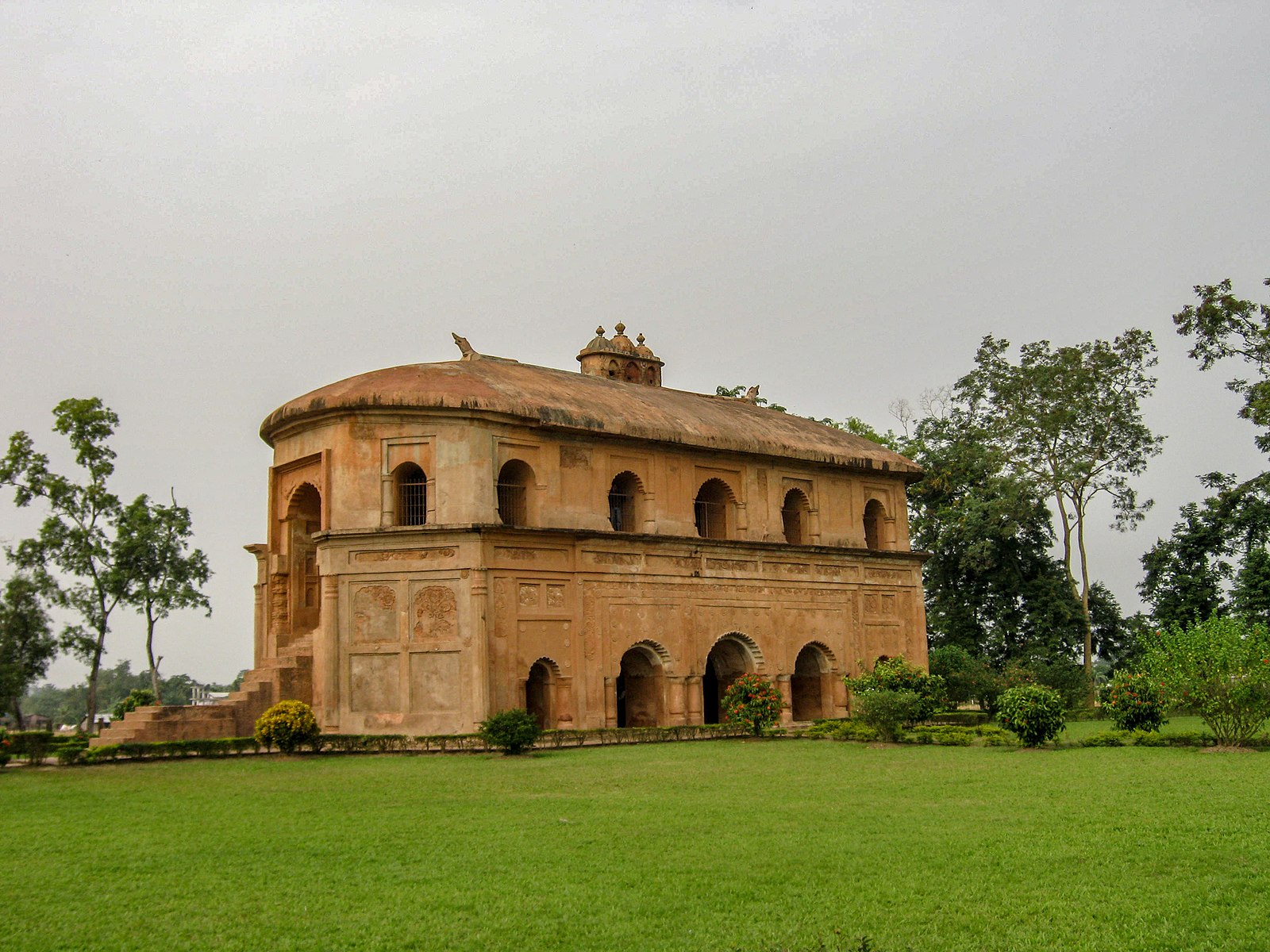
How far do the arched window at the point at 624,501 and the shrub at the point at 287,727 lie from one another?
7932 mm

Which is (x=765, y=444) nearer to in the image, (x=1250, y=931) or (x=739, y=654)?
(x=739, y=654)

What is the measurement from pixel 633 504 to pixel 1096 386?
16.2 m

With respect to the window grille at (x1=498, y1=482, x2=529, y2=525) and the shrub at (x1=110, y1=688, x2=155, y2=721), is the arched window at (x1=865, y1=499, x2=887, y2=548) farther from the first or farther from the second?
the shrub at (x1=110, y1=688, x2=155, y2=721)

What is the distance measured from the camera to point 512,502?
24.8 metres

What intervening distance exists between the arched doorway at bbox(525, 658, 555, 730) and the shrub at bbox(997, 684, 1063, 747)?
823 cm

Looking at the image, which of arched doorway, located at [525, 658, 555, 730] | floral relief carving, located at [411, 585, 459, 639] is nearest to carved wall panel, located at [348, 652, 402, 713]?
floral relief carving, located at [411, 585, 459, 639]

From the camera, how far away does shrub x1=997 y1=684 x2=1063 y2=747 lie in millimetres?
19688

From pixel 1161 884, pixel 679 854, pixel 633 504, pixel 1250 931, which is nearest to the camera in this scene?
pixel 1250 931

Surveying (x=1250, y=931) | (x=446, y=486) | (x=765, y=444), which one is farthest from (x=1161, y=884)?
(x=765, y=444)

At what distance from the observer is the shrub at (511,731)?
1969 cm

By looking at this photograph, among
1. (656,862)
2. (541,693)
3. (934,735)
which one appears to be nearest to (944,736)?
(934,735)

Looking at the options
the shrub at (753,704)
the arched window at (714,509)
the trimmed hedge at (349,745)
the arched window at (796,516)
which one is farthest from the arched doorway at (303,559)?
the arched window at (796,516)

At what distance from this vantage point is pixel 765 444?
28609 millimetres

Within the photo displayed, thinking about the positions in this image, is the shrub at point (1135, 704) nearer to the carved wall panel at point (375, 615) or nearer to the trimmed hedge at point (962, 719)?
the trimmed hedge at point (962, 719)
